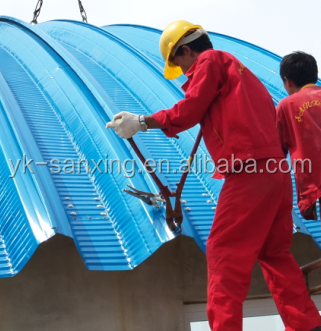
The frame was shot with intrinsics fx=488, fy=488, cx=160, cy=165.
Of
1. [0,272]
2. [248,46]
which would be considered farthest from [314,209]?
[248,46]

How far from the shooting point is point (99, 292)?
3.65m

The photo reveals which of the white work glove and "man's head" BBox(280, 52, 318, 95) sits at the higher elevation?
"man's head" BBox(280, 52, 318, 95)

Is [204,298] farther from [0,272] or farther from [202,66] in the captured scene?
[202,66]

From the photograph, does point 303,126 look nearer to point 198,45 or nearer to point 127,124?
point 198,45

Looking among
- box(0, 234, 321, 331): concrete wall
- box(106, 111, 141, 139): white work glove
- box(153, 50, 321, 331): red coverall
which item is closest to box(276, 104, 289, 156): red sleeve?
box(153, 50, 321, 331): red coverall

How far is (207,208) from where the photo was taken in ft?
13.3

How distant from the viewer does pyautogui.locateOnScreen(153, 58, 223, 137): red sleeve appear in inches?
107

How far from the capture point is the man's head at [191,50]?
3.02 metres

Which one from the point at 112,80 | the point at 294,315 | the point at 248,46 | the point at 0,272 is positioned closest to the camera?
the point at 294,315

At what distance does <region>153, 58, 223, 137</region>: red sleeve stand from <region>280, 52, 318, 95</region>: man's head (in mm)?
761

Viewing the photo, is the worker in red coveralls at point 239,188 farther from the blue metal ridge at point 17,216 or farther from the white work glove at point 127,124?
the blue metal ridge at point 17,216

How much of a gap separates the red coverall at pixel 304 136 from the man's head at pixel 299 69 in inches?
2.8

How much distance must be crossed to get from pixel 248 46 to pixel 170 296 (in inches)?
219

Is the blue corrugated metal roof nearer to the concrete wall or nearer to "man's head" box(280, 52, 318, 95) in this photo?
the concrete wall
